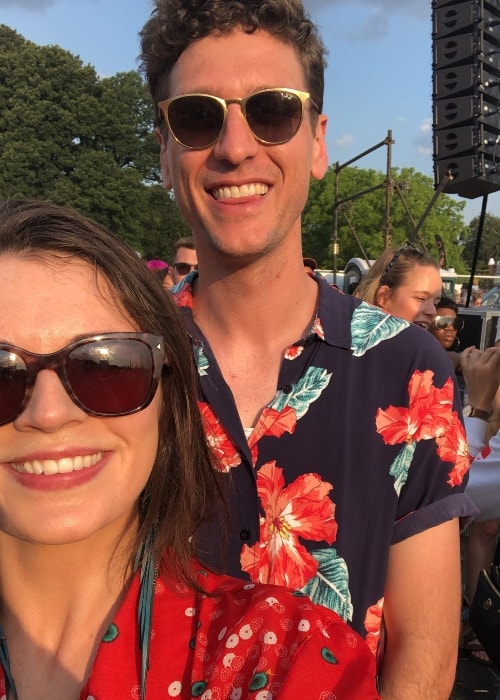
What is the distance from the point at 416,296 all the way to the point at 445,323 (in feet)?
1.73

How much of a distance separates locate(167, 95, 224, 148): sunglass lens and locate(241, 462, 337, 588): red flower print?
994 millimetres

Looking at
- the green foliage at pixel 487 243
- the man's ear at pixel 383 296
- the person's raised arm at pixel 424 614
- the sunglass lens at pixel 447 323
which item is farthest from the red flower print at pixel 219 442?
the green foliage at pixel 487 243

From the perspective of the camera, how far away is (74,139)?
32656mm

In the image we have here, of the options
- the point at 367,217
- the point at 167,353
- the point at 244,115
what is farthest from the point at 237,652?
the point at 367,217

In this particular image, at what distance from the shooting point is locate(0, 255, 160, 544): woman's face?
3.90ft

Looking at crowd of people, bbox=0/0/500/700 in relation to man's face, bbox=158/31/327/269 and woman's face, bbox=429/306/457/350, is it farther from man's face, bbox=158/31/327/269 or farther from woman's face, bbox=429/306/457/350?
woman's face, bbox=429/306/457/350

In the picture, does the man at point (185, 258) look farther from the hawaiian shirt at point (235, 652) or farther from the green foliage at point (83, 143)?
the green foliage at point (83, 143)

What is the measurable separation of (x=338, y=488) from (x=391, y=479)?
5.7 inches

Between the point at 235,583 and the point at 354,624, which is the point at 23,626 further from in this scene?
the point at 354,624

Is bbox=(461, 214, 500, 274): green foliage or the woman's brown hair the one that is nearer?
the woman's brown hair

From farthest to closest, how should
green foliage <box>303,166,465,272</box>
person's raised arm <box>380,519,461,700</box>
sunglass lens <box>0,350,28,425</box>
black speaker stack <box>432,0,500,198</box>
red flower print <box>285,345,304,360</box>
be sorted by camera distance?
green foliage <box>303,166,465,272</box> → black speaker stack <box>432,0,500,198</box> → red flower print <box>285,345,304,360</box> → person's raised arm <box>380,519,461,700</box> → sunglass lens <box>0,350,28,425</box>

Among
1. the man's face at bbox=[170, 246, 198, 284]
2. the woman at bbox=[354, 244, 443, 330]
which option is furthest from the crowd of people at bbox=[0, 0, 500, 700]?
the man's face at bbox=[170, 246, 198, 284]

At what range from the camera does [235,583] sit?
4.27ft

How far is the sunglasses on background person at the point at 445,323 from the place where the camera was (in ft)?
16.2
